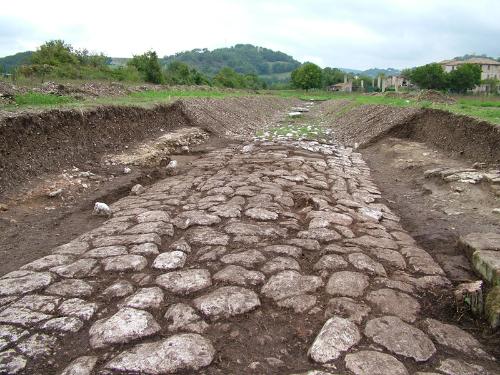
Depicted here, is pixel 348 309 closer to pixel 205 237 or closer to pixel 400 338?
pixel 400 338

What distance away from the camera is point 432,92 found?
68.8 ft

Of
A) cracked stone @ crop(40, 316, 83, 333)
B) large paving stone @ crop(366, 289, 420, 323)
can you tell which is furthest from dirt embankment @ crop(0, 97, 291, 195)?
large paving stone @ crop(366, 289, 420, 323)

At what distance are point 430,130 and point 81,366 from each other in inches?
416

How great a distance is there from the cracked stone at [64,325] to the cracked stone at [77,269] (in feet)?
2.29

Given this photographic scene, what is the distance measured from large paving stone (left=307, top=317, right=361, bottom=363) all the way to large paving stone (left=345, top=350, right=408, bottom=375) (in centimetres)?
9

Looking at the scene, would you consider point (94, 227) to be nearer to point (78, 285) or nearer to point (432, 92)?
point (78, 285)

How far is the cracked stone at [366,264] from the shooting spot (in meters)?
3.80

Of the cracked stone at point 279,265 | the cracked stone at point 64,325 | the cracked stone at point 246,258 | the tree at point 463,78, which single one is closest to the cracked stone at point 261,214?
the cracked stone at point 246,258

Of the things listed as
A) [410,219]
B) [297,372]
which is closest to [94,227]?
[297,372]

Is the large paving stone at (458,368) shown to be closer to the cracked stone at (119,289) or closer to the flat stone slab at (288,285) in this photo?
the flat stone slab at (288,285)

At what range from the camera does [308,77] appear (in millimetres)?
70562

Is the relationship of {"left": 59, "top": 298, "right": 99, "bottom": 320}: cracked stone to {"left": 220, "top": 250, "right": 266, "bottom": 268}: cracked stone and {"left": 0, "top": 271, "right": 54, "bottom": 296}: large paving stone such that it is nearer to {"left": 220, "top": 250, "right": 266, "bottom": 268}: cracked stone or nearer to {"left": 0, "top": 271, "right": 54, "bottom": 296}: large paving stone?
{"left": 0, "top": 271, "right": 54, "bottom": 296}: large paving stone

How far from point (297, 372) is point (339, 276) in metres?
1.28

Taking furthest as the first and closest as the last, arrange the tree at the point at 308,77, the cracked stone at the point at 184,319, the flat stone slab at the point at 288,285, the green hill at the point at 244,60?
the green hill at the point at 244,60
the tree at the point at 308,77
the flat stone slab at the point at 288,285
the cracked stone at the point at 184,319
